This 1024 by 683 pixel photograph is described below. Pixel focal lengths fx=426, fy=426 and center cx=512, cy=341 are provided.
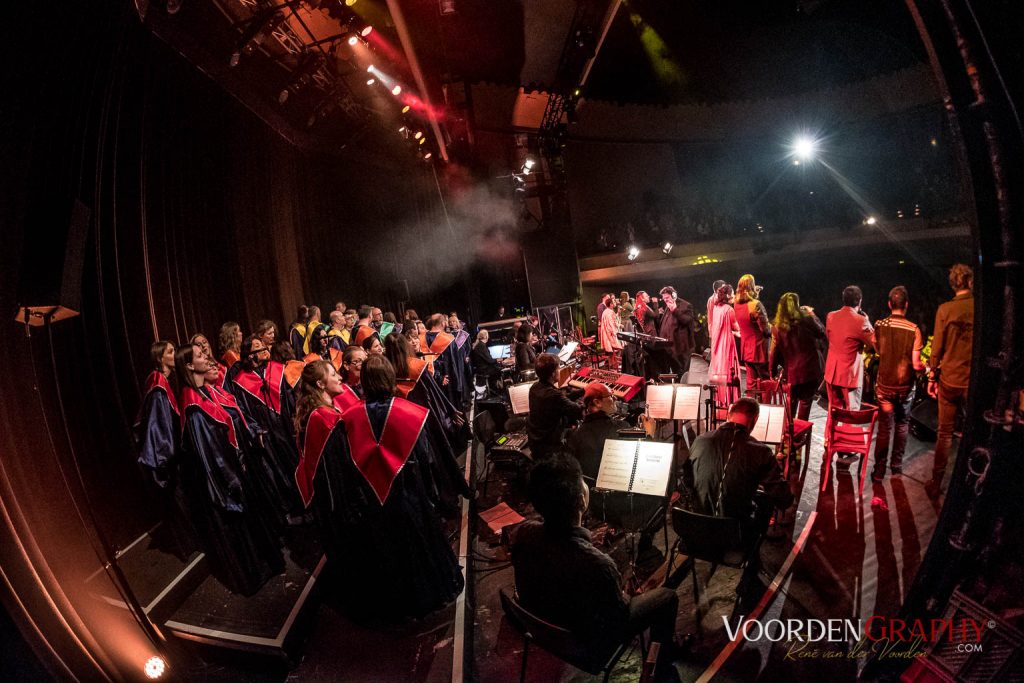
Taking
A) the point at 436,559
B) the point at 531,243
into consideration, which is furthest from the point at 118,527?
the point at 531,243

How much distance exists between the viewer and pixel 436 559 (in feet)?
10.5

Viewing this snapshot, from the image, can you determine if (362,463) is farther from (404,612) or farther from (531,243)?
(531,243)

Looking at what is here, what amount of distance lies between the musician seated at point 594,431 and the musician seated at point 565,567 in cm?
155

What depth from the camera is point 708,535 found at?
2.71 metres

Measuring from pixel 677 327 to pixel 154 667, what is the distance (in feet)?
25.6

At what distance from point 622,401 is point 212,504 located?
4.38m

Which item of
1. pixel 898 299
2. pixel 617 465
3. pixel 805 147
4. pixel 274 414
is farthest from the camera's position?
pixel 805 147

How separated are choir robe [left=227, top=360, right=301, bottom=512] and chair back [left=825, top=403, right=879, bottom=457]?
5.35 meters

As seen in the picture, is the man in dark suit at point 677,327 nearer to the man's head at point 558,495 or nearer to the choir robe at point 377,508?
the choir robe at point 377,508

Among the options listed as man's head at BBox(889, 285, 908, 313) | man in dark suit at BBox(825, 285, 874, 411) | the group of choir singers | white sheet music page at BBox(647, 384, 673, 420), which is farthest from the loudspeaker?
the group of choir singers

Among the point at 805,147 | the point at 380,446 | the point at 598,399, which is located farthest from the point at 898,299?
the point at 805,147

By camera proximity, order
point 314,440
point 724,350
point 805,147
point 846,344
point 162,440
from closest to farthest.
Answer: point 314,440
point 162,440
point 846,344
point 724,350
point 805,147

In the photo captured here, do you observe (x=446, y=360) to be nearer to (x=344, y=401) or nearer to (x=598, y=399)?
(x=344, y=401)

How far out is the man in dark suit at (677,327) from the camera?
307 inches
